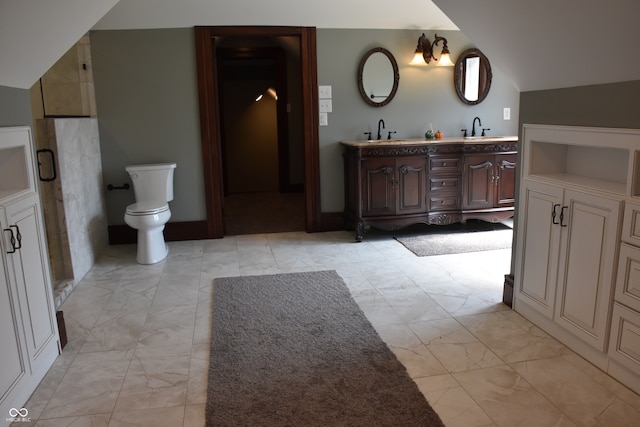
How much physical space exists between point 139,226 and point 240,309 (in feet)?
4.79

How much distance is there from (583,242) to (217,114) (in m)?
3.41

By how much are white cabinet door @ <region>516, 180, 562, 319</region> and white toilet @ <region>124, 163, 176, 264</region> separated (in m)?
2.81

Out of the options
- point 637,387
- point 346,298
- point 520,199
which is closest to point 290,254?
point 346,298

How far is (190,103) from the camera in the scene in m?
4.54

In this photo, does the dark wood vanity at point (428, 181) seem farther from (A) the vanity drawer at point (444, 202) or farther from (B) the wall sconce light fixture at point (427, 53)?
(B) the wall sconce light fixture at point (427, 53)

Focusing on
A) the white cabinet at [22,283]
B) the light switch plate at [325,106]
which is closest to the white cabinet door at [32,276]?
the white cabinet at [22,283]

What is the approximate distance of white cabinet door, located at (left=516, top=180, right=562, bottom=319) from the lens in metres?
2.49

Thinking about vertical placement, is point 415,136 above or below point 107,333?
above

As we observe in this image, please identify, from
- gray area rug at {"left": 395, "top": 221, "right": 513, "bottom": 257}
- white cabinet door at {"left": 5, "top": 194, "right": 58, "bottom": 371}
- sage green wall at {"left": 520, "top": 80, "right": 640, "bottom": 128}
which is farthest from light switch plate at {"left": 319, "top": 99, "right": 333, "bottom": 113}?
white cabinet door at {"left": 5, "top": 194, "right": 58, "bottom": 371}

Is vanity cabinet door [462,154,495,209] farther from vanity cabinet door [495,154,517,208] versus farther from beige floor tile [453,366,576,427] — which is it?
beige floor tile [453,366,576,427]

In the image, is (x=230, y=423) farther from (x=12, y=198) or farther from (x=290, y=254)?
(x=290, y=254)

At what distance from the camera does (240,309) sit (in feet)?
9.84

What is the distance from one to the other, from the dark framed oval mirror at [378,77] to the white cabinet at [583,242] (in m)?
2.31

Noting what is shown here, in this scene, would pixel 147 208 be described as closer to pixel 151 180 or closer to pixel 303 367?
pixel 151 180
